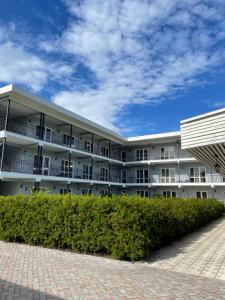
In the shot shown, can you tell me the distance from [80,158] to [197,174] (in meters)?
13.9

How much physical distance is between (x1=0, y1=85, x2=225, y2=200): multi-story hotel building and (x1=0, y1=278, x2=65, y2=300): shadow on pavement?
985 centimetres

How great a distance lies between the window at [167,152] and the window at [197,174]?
3.15 meters

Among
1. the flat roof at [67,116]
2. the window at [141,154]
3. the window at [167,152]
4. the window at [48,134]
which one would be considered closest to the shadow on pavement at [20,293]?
the flat roof at [67,116]

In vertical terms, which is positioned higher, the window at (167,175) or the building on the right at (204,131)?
the window at (167,175)

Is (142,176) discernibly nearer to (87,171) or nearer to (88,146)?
(87,171)

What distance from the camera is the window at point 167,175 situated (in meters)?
31.9

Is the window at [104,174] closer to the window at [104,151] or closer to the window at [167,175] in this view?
the window at [104,151]

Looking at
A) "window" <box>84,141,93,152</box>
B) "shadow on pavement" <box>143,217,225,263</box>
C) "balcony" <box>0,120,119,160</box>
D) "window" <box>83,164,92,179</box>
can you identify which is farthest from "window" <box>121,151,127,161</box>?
"shadow on pavement" <box>143,217,225,263</box>

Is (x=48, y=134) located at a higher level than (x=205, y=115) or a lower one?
higher

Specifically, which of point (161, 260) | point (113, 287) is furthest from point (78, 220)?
point (113, 287)

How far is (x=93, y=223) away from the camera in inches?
326

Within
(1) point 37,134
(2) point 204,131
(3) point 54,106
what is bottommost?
(2) point 204,131

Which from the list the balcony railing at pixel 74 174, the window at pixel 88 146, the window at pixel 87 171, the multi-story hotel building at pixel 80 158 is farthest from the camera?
the window at pixel 88 146

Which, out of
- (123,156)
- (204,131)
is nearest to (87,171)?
(123,156)
